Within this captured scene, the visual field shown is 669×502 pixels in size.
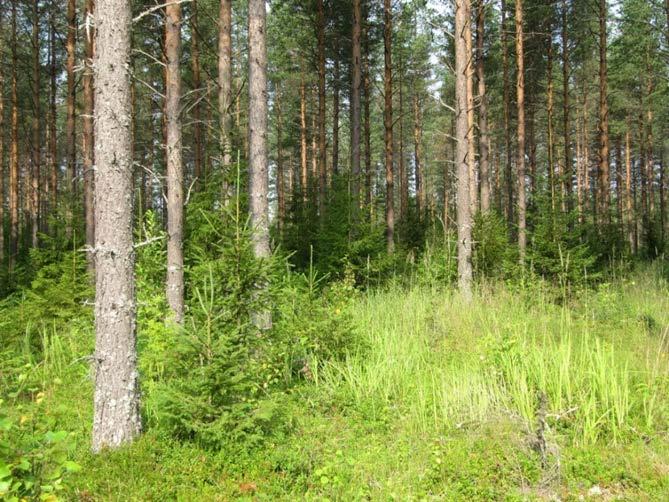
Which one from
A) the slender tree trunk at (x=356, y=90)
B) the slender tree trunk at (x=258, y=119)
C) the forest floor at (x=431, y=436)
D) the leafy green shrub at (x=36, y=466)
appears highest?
the slender tree trunk at (x=356, y=90)

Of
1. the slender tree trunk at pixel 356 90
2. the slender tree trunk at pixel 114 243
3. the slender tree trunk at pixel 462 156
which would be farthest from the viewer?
the slender tree trunk at pixel 356 90

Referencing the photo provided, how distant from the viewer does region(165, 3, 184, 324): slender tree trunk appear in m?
7.71

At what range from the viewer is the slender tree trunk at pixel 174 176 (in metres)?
7.71

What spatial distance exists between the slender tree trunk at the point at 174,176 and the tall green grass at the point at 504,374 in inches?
129

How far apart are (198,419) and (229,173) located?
5716mm

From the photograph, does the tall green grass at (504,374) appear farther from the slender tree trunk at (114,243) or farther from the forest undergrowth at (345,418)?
the slender tree trunk at (114,243)

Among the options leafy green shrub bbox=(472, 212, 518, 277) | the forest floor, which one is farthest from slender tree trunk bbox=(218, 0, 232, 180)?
leafy green shrub bbox=(472, 212, 518, 277)

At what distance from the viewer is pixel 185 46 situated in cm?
1977

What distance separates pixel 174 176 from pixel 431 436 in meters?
6.17

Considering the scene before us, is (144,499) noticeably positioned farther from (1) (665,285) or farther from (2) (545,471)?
(1) (665,285)

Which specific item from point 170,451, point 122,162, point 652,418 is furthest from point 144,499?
point 652,418

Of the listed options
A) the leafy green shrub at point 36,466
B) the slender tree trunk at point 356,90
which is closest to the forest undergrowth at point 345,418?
the leafy green shrub at point 36,466

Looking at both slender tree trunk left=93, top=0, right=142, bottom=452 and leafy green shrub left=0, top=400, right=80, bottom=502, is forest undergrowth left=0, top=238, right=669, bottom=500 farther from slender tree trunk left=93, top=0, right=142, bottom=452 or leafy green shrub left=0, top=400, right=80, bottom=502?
slender tree trunk left=93, top=0, right=142, bottom=452

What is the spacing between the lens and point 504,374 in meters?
4.78
